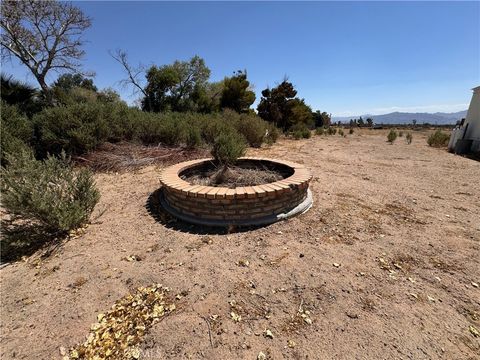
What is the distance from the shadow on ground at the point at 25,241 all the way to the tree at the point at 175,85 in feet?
56.0

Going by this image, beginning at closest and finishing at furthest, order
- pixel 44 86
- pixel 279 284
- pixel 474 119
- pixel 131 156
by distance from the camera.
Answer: pixel 279 284
pixel 131 156
pixel 474 119
pixel 44 86

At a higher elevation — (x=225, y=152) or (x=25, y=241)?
(x=225, y=152)

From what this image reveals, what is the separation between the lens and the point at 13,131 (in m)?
5.15

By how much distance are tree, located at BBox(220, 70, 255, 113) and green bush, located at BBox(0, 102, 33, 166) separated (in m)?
13.7

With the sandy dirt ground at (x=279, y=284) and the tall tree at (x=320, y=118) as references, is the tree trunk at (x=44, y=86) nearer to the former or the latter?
the sandy dirt ground at (x=279, y=284)

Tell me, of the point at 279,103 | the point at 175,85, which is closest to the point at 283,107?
the point at 279,103

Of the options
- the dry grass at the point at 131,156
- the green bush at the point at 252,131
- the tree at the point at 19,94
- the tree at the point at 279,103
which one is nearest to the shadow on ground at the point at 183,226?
the dry grass at the point at 131,156

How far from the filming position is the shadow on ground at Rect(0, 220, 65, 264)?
2283 mm

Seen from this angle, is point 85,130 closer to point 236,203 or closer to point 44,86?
point 236,203

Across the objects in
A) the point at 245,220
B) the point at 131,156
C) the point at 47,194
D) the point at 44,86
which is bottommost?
the point at 245,220

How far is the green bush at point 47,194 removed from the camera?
2201mm

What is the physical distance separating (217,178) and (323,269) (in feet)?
6.85

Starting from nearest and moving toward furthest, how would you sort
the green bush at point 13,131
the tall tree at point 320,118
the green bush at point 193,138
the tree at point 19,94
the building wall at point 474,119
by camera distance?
the green bush at point 13,131, the green bush at point 193,138, the tree at point 19,94, the building wall at point 474,119, the tall tree at point 320,118

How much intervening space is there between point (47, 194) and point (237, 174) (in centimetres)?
236
